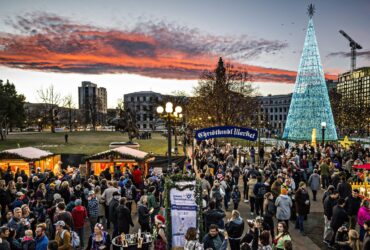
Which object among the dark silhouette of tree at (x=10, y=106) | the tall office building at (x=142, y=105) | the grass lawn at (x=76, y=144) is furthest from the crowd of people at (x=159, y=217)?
the tall office building at (x=142, y=105)

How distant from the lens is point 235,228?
7.85m

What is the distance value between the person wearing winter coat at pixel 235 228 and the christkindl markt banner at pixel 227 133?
16.9 feet

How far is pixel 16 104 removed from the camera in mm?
51875

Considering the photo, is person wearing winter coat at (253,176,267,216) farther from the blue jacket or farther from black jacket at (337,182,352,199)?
the blue jacket

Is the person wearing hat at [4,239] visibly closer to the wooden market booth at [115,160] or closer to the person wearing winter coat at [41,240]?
the person wearing winter coat at [41,240]

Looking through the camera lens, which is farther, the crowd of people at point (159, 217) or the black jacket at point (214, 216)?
Result: the black jacket at point (214, 216)

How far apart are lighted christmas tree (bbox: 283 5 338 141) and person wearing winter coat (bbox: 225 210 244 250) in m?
32.4

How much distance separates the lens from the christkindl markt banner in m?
12.7

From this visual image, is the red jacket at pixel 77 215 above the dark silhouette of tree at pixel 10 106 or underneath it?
underneath

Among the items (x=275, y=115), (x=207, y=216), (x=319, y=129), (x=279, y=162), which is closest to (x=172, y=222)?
(x=207, y=216)

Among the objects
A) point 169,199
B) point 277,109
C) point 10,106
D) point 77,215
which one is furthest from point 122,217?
point 277,109

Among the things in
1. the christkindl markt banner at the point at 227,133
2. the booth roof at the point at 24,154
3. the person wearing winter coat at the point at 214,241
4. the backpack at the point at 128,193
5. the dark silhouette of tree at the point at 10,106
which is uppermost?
the dark silhouette of tree at the point at 10,106

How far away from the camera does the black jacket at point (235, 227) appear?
307 inches

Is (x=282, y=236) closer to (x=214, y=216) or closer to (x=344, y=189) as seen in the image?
(x=214, y=216)
